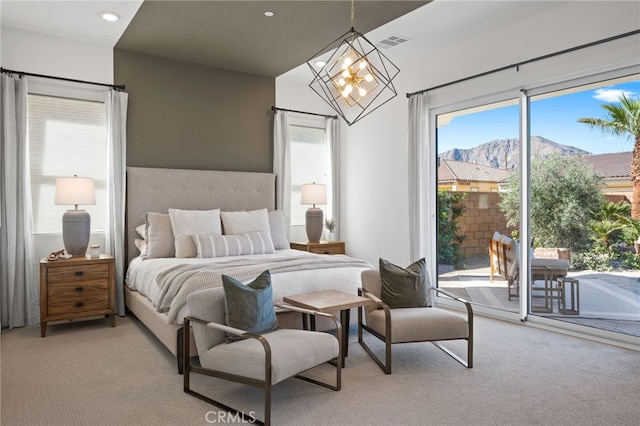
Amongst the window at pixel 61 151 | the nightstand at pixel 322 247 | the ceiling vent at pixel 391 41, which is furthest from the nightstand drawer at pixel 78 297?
the ceiling vent at pixel 391 41

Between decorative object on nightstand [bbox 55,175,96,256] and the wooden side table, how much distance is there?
7.53 feet

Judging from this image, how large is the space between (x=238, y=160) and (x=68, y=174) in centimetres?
194

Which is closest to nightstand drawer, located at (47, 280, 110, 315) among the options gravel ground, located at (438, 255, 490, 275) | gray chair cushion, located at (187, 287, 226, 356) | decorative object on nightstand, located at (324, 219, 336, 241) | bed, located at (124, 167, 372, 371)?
bed, located at (124, 167, 372, 371)

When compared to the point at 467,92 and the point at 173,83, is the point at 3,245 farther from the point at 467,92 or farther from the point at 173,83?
the point at 467,92

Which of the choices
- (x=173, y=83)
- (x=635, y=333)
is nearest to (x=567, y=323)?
(x=635, y=333)

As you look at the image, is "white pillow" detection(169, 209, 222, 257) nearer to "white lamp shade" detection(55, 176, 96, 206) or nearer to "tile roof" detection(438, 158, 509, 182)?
"white lamp shade" detection(55, 176, 96, 206)

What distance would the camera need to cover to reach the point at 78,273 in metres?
4.16

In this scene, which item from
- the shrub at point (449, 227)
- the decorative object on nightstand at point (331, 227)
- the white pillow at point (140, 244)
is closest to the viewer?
the white pillow at point (140, 244)

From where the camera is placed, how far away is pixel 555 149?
425 cm

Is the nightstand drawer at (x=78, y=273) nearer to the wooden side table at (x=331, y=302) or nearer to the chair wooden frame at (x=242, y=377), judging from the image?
the chair wooden frame at (x=242, y=377)

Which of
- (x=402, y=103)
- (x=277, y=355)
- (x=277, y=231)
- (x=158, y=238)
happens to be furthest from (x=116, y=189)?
(x=402, y=103)

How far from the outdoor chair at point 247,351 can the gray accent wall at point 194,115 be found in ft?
9.34

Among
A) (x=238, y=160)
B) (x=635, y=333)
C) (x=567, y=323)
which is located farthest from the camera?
(x=238, y=160)

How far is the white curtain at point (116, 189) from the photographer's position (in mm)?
4703
